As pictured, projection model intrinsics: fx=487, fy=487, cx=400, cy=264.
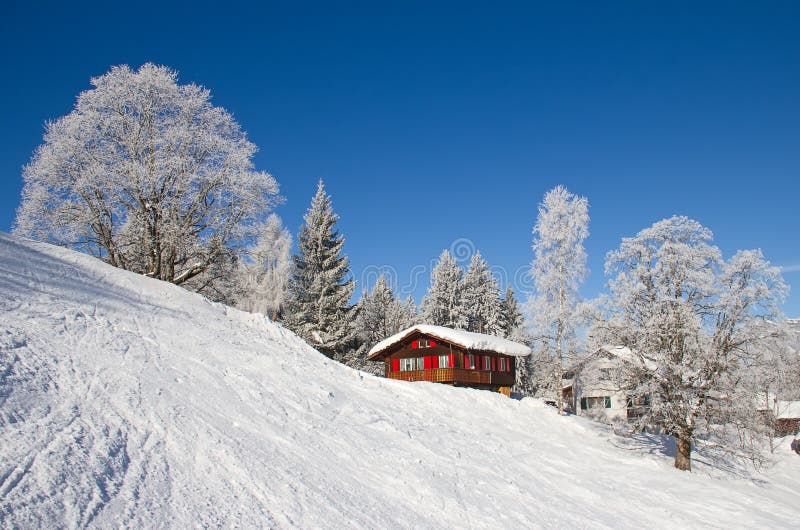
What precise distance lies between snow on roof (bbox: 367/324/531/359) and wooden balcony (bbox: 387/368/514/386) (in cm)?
183

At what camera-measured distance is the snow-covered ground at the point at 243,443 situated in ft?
22.2

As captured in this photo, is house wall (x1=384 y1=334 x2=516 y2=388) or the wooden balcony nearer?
the wooden balcony

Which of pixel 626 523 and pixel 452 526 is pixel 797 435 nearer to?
pixel 626 523

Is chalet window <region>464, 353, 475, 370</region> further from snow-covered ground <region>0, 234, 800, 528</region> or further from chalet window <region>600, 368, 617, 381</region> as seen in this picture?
chalet window <region>600, 368, 617, 381</region>

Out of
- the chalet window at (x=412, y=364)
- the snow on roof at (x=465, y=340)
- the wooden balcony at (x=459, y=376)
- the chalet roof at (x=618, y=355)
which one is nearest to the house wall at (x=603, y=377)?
the chalet roof at (x=618, y=355)

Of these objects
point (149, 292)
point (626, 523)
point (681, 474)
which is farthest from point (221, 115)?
point (681, 474)

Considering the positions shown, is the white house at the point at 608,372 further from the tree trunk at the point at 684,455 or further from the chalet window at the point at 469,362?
the chalet window at the point at 469,362

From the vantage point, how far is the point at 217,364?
13008mm

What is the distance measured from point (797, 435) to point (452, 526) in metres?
55.5

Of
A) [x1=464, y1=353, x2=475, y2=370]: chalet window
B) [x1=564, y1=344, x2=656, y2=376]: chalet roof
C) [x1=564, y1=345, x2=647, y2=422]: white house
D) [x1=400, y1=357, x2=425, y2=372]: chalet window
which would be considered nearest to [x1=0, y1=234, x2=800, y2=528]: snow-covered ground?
[x1=564, y1=345, x2=647, y2=422]: white house

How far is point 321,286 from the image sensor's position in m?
35.8

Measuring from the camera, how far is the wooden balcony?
33.2 metres

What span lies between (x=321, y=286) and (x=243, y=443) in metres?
26.6

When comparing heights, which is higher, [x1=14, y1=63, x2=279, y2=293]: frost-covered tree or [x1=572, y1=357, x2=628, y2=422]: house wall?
[x1=14, y1=63, x2=279, y2=293]: frost-covered tree
